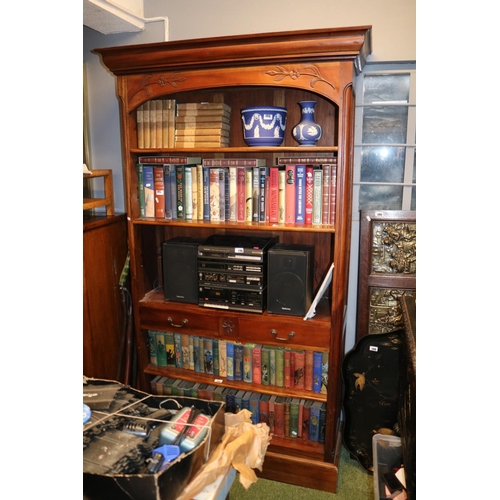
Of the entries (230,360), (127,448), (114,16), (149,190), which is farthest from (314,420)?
(114,16)

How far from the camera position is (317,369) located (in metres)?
2.01

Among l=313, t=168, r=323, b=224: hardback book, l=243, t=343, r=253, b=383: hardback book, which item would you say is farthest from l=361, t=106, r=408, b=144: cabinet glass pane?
l=243, t=343, r=253, b=383: hardback book

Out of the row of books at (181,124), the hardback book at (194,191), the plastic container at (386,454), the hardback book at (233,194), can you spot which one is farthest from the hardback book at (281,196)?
the plastic container at (386,454)

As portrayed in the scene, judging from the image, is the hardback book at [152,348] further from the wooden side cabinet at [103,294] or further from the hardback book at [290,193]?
the hardback book at [290,193]

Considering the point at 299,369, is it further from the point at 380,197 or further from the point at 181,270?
the point at 380,197

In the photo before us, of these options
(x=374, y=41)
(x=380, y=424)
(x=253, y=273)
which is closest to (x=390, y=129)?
(x=374, y=41)

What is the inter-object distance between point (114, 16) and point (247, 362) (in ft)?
6.29

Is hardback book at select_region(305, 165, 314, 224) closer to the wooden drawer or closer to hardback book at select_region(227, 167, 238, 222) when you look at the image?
hardback book at select_region(227, 167, 238, 222)

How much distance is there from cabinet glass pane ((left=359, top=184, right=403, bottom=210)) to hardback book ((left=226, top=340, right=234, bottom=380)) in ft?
3.31

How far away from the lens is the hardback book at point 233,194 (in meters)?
2.03

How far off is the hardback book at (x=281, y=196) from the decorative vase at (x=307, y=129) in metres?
0.17

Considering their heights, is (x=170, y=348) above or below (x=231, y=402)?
above
